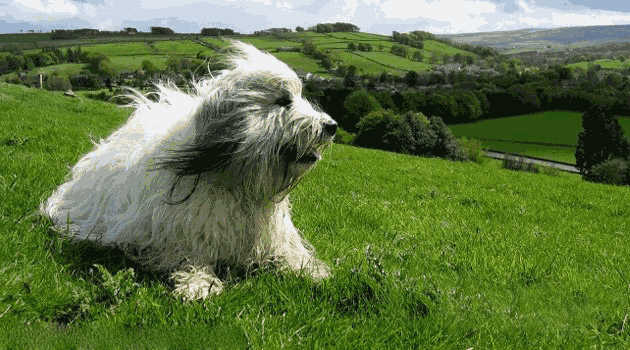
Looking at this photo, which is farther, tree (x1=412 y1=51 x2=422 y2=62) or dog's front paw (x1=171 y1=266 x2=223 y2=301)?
tree (x1=412 y1=51 x2=422 y2=62)

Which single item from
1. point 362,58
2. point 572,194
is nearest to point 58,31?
point 362,58

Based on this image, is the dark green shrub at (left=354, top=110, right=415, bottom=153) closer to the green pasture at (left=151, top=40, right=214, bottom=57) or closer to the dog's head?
the green pasture at (left=151, top=40, right=214, bottom=57)

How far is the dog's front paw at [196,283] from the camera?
14.3 feet

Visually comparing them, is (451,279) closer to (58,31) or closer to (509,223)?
(509,223)

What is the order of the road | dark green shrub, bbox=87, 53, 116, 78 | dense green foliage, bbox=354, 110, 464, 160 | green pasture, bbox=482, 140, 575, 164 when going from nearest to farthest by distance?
dense green foliage, bbox=354, 110, 464, 160 → the road → dark green shrub, bbox=87, 53, 116, 78 → green pasture, bbox=482, 140, 575, 164

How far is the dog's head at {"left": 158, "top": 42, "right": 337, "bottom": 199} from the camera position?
14.5 feet

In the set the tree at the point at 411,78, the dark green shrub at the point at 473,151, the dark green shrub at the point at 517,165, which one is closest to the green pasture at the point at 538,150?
the dark green shrub at the point at 517,165

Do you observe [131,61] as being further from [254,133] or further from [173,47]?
[254,133]

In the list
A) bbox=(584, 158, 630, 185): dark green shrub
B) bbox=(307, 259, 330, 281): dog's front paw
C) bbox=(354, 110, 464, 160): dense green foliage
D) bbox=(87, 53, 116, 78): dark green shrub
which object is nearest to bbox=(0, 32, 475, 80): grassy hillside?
bbox=(87, 53, 116, 78): dark green shrub

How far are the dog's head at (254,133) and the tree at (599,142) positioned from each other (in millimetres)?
84019

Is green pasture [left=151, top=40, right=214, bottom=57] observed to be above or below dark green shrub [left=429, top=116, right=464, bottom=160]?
above

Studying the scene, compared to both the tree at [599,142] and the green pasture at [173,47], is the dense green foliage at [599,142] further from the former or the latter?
the green pasture at [173,47]

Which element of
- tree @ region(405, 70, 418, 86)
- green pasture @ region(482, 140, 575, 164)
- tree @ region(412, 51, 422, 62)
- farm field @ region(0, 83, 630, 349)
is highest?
tree @ region(412, 51, 422, 62)

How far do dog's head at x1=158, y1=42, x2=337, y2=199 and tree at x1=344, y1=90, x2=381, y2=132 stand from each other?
3550 inches
